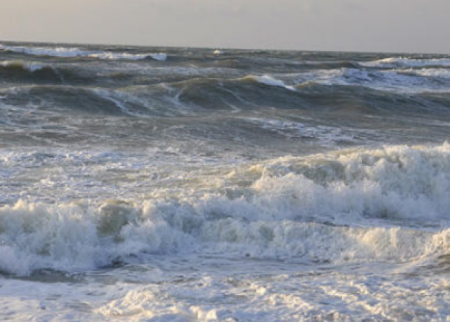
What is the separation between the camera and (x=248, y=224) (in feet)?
23.1

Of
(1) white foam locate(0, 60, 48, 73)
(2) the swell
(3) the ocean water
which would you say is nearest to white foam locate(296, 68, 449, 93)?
(1) white foam locate(0, 60, 48, 73)

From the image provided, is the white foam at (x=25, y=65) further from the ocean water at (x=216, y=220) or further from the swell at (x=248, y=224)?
the swell at (x=248, y=224)

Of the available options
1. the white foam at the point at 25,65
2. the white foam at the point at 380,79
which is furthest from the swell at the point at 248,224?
the white foam at the point at 380,79

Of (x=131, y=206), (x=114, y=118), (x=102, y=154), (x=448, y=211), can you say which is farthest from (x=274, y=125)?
(x=131, y=206)

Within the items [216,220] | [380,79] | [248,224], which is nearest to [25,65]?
[380,79]

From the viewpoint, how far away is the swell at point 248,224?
632cm

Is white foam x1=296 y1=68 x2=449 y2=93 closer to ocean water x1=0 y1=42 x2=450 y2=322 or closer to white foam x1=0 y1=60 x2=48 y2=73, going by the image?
white foam x1=0 y1=60 x2=48 y2=73

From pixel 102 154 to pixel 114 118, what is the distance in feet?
17.3

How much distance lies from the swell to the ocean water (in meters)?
0.02

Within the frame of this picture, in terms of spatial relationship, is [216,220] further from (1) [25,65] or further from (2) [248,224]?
(1) [25,65]

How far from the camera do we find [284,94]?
2366 centimetres

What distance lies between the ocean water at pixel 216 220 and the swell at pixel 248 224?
20mm

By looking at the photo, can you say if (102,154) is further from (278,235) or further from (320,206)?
(278,235)

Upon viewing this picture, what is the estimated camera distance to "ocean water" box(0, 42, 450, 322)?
4.94m
